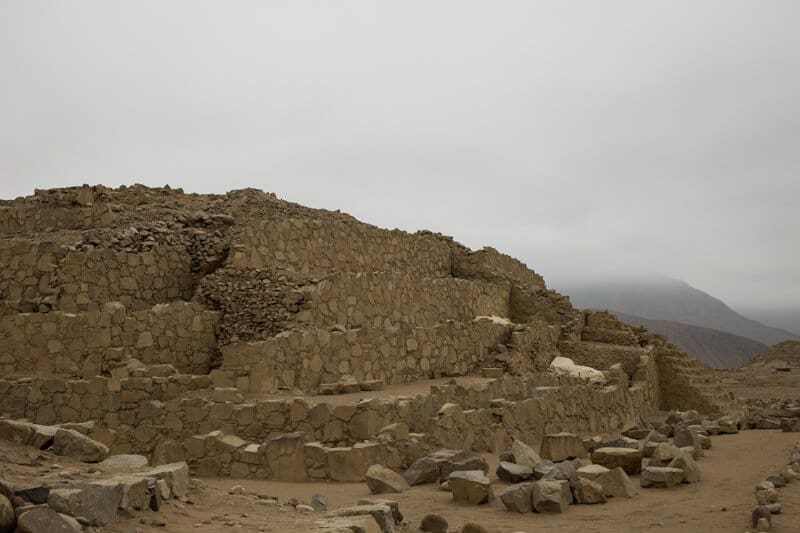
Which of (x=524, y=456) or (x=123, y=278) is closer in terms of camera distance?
(x=524, y=456)

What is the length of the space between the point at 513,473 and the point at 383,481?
4.42ft

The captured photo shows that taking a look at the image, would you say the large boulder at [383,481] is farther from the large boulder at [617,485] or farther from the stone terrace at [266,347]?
the large boulder at [617,485]

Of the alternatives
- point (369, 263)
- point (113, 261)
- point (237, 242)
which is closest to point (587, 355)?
point (369, 263)

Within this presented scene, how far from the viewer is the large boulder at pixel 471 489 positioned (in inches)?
277

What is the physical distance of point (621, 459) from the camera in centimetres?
848

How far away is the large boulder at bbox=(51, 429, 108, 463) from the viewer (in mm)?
6680

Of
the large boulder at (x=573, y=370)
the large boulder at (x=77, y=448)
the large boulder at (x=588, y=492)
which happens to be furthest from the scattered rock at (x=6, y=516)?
the large boulder at (x=573, y=370)

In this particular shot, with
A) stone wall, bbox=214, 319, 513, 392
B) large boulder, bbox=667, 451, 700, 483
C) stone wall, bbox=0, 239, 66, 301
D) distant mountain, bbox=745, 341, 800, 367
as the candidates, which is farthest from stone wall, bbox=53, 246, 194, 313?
distant mountain, bbox=745, 341, 800, 367

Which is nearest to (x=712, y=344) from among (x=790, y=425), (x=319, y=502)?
(x=790, y=425)

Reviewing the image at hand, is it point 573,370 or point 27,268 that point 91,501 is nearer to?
point 27,268

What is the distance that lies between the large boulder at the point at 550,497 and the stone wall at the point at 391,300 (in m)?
6.73

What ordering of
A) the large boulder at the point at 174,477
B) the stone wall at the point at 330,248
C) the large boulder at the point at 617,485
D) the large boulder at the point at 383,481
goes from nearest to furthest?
the large boulder at the point at 174,477 → the large boulder at the point at 617,485 → the large boulder at the point at 383,481 → the stone wall at the point at 330,248

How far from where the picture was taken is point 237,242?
14914 mm

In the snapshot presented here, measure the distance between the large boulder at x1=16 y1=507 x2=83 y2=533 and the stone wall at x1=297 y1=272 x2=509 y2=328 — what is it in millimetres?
8764
